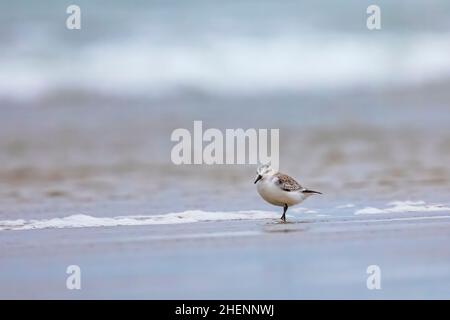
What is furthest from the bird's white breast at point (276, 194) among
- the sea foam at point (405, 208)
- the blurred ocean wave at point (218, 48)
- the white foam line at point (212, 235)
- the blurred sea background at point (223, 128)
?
the blurred ocean wave at point (218, 48)

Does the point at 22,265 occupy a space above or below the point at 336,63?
below

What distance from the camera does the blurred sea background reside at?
23.0 feet

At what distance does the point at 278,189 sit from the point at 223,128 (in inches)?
118

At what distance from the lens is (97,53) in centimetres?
1443

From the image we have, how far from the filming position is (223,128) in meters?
12.4

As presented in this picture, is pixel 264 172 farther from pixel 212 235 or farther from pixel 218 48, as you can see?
pixel 218 48

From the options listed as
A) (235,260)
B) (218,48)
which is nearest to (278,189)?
(235,260)

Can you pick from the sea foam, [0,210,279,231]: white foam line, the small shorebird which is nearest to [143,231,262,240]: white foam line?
[0,210,279,231]: white foam line

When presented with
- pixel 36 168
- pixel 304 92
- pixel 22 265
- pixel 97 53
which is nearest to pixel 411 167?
pixel 304 92

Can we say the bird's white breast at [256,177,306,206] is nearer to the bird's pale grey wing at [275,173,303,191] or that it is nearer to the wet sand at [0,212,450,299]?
the bird's pale grey wing at [275,173,303,191]

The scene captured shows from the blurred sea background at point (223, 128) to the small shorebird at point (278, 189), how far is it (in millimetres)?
171

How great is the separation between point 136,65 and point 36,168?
3.67 metres
